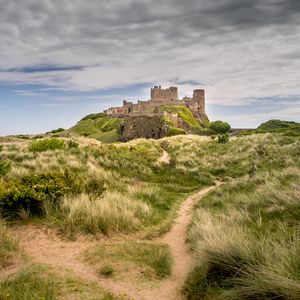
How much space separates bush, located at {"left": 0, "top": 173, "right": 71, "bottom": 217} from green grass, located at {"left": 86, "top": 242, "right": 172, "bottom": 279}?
273 centimetres

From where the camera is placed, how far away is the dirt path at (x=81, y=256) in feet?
18.2

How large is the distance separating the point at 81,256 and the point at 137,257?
117cm

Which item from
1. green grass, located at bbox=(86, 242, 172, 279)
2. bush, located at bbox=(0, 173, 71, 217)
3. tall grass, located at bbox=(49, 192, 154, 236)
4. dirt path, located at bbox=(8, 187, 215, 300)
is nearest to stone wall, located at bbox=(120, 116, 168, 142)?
bush, located at bbox=(0, 173, 71, 217)

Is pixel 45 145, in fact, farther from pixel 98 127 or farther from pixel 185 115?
→ pixel 185 115

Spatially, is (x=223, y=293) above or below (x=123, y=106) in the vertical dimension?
below

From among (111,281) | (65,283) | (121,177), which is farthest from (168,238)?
(121,177)

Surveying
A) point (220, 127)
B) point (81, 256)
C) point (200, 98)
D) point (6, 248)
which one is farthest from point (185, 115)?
point (6, 248)

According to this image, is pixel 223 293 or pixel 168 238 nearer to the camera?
pixel 223 293

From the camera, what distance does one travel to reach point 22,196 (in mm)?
8859

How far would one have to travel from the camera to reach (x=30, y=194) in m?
9.02

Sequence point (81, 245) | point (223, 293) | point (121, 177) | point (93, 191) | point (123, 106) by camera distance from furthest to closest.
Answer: point (123, 106)
point (121, 177)
point (93, 191)
point (81, 245)
point (223, 293)

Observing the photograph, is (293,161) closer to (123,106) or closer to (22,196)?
(22,196)

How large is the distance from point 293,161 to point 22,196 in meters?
14.3

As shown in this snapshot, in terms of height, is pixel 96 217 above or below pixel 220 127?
below
